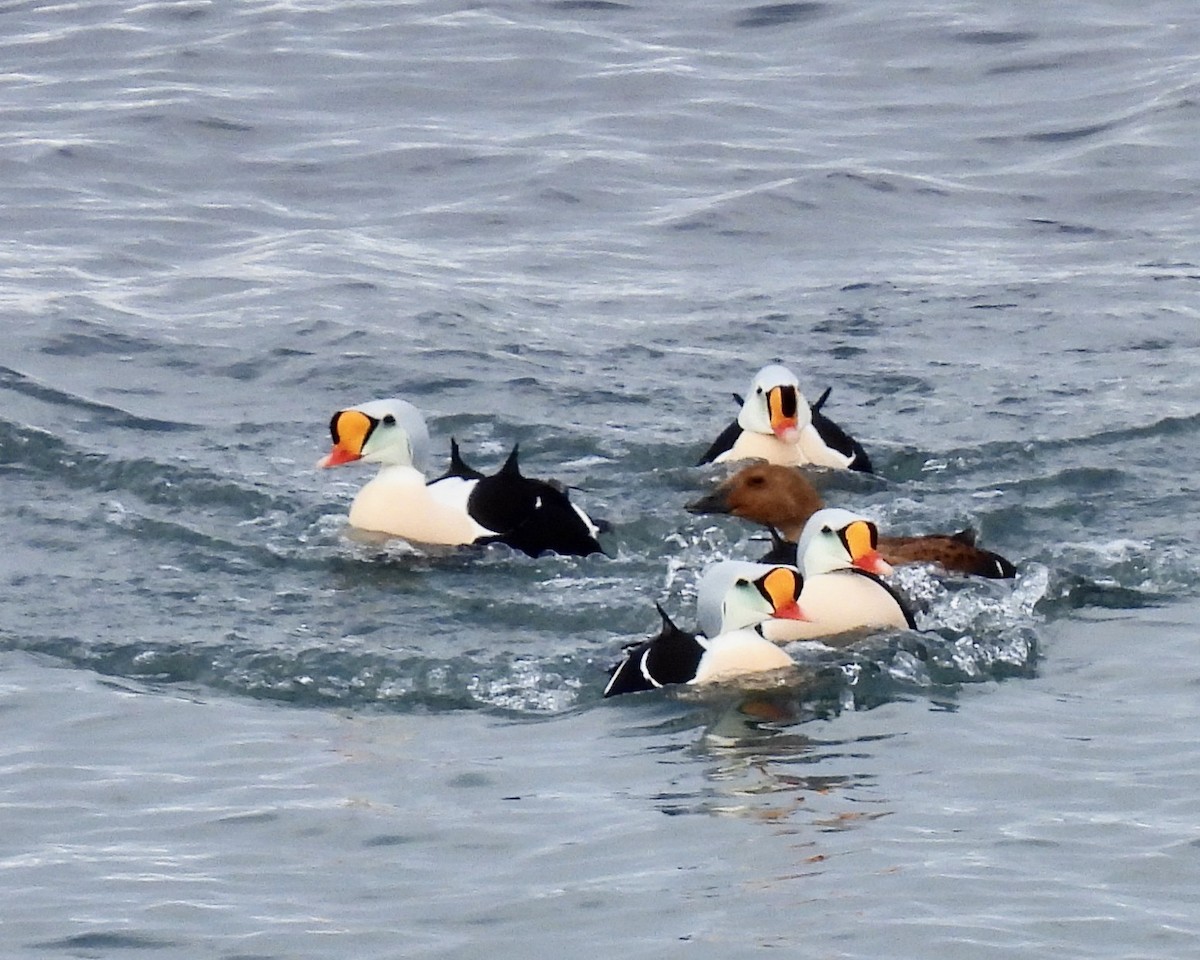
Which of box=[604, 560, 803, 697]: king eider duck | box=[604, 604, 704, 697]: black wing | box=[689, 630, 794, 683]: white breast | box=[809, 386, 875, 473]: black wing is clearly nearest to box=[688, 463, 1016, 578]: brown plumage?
box=[809, 386, 875, 473]: black wing

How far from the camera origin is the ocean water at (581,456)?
6129mm

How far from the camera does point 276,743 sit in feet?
23.9

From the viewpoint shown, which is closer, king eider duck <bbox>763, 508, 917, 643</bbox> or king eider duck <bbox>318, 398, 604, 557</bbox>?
king eider duck <bbox>763, 508, 917, 643</bbox>

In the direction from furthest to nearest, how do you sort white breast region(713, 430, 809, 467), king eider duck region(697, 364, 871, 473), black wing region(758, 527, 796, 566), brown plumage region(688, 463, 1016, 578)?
white breast region(713, 430, 809, 467) < king eider duck region(697, 364, 871, 473) < brown plumage region(688, 463, 1016, 578) < black wing region(758, 527, 796, 566)

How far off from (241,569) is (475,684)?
1.67m

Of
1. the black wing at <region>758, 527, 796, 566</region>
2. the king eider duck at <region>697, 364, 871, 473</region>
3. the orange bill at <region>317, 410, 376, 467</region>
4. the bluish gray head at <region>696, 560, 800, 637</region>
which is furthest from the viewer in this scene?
the king eider duck at <region>697, 364, 871, 473</region>

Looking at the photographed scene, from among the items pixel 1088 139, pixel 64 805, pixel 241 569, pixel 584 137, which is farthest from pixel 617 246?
pixel 64 805

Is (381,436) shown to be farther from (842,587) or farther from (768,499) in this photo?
(842,587)

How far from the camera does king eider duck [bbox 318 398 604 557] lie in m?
9.42

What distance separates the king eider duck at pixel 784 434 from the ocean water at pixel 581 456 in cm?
Answer: 14

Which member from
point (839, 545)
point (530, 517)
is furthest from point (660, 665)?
point (530, 517)

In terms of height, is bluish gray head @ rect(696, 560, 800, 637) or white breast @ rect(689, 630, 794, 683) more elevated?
bluish gray head @ rect(696, 560, 800, 637)

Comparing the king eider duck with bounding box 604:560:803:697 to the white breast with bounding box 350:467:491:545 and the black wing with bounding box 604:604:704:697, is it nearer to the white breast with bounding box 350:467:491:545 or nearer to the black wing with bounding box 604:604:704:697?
the black wing with bounding box 604:604:704:697

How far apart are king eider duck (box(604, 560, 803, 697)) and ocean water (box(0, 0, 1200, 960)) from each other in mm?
140
